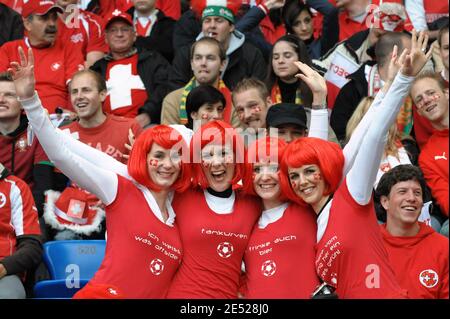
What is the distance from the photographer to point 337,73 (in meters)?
7.95

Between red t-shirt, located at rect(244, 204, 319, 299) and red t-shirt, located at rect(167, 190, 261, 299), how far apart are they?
0.08 meters

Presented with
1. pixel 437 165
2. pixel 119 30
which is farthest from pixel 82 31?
pixel 437 165

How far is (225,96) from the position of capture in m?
7.21

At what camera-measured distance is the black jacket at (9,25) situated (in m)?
8.70

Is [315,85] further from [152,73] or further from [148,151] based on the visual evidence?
[152,73]

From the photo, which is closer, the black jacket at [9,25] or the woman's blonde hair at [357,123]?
the woman's blonde hair at [357,123]

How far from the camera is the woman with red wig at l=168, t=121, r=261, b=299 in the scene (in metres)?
5.03

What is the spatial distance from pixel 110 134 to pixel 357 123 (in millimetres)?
1699

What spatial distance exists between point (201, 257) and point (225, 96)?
237 cm

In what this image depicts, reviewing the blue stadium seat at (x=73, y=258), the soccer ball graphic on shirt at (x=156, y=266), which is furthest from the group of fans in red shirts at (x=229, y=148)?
the blue stadium seat at (x=73, y=258)

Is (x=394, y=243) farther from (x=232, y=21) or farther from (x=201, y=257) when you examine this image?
(x=232, y=21)

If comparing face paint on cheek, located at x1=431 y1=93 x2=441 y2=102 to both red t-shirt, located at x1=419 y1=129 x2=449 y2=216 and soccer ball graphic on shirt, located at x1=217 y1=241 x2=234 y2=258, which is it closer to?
red t-shirt, located at x1=419 y1=129 x2=449 y2=216

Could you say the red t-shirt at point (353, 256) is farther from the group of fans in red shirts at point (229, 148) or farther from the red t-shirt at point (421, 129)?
the red t-shirt at point (421, 129)

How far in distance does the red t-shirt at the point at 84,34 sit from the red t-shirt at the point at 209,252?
365 centimetres
